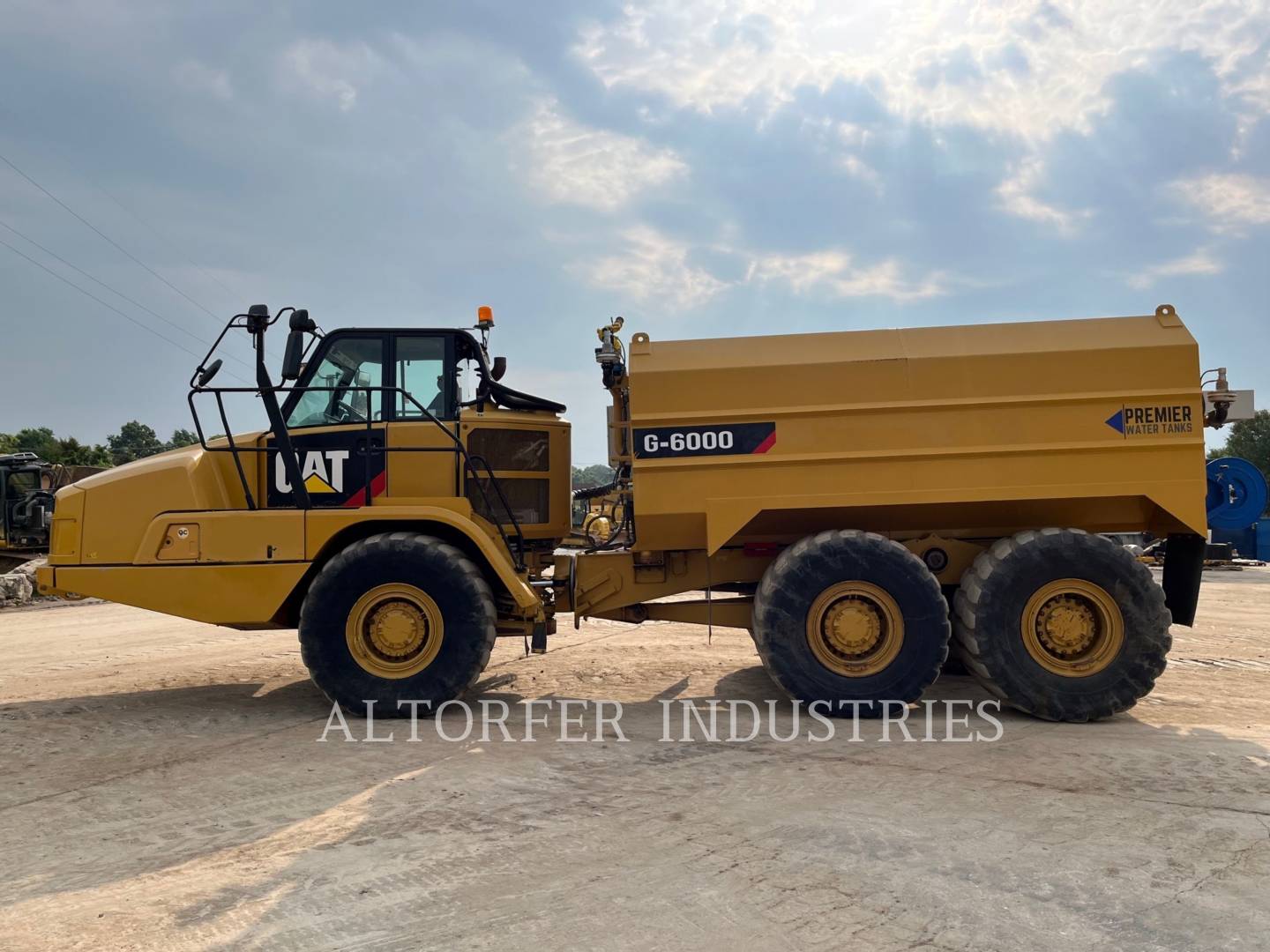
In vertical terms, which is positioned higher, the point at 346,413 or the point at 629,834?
the point at 346,413

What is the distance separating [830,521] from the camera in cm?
604

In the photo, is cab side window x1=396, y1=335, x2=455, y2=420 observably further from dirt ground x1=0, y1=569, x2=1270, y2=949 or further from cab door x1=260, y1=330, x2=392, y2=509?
dirt ground x1=0, y1=569, x2=1270, y2=949

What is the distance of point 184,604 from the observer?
5.81 m

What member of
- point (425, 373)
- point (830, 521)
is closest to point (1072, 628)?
point (830, 521)

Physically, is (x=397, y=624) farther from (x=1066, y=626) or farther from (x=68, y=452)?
(x=68, y=452)

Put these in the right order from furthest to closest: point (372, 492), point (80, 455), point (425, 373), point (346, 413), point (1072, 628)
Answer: point (80, 455) < point (425, 373) < point (346, 413) < point (372, 492) < point (1072, 628)

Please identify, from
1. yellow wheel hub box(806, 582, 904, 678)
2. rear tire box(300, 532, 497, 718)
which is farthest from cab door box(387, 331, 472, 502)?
yellow wheel hub box(806, 582, 904, 678)

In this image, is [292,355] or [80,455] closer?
[292,355]

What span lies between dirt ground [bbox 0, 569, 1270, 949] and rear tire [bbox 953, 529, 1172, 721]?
0.25 m

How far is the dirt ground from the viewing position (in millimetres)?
2873

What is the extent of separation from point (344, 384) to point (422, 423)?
72cm

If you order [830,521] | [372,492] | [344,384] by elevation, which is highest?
[344,384]

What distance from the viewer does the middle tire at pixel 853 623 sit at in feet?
18.4

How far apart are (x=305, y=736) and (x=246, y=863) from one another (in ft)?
6.97
